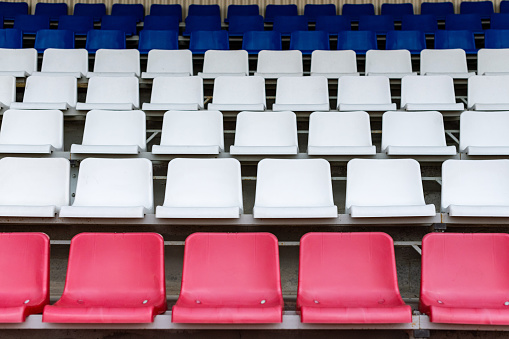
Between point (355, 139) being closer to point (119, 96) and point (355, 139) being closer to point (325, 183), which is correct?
point (325, 183)

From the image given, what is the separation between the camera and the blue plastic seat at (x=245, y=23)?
9.40ft

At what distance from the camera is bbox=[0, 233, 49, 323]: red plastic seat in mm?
1035

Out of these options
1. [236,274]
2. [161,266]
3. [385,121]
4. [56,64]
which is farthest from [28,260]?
[56,64]

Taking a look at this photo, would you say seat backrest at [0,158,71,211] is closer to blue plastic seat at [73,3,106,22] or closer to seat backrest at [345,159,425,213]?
seat backrest at [345,159,425,213]

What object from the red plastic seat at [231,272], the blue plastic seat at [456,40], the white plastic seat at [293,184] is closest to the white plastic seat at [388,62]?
the blue plastic seat at [456,40]

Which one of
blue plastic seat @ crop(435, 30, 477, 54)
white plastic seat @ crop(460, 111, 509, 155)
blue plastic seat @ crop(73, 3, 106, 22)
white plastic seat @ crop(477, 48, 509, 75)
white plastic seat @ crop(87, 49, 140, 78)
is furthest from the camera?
blue plastic seat @ crop(73, 3, 106, 22)

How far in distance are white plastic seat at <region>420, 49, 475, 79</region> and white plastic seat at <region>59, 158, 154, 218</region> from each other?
1439 mm

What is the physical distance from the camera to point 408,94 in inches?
72.4

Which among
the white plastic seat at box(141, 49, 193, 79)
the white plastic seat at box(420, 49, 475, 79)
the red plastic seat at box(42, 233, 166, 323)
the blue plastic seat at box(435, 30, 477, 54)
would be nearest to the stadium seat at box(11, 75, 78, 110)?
the white plastic seat at box(141, 49, 193, 79)

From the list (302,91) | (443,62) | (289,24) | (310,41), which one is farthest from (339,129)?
(289,24)

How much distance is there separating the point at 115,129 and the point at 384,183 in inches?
36.5

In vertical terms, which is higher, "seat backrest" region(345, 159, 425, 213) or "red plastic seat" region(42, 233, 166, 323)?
"seat backrest" region(345, 159, 425, 213)

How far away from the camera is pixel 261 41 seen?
2.55 meters

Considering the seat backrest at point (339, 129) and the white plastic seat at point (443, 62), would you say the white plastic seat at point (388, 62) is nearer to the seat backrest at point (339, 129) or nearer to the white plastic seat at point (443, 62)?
the white plastic seat at point (443, 62)
